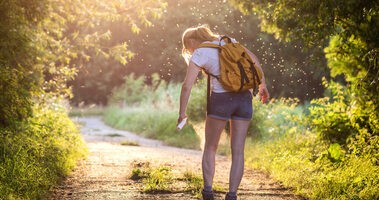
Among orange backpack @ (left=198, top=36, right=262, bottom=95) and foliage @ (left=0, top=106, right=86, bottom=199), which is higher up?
orange backpack @ (left=198, top=36, right=262, bottom=95)

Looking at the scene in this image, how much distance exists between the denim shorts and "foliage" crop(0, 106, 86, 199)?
1.96 meters

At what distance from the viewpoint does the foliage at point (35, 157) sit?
560 centimetres

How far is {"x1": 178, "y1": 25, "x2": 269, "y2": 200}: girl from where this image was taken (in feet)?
17.2

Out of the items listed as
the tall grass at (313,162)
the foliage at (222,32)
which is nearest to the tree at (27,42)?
the tall grass at (313,162)

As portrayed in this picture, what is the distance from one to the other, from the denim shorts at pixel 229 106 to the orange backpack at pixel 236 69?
81 millimetres

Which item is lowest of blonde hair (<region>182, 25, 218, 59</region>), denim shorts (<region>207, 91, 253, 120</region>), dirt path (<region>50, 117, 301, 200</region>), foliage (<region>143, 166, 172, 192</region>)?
dirt path (<region>50, 117, 301, 200</region>)

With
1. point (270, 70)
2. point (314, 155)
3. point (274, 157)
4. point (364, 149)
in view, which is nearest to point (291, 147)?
point (274, 157)

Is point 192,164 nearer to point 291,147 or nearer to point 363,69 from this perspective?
point 291,147

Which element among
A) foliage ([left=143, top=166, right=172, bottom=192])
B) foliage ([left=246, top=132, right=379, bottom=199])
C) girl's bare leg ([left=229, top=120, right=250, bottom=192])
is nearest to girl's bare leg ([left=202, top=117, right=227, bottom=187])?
girl's bare leg ([left=229, top=120, right=250, bottom=192])

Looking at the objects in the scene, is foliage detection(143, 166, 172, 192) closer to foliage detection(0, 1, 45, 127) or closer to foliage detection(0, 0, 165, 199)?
foliage detection(0, 0, 165, 199)

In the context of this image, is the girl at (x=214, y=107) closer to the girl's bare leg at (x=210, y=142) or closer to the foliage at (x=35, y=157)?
the girl's bare leg at (x=210, y=142)

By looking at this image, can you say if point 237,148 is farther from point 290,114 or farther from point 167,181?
point 290,114

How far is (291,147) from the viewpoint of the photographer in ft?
30.9

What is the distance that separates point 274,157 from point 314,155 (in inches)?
52.5
